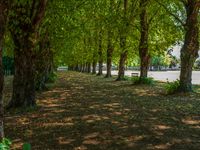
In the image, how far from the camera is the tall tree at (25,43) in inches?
641

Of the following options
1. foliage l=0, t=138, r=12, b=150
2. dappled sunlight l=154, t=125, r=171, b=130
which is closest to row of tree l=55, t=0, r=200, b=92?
dappled sunlight l=154, t=125, r=171, b=130

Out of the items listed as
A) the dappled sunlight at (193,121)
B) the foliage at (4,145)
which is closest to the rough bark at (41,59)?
the dappled sunlight at (193,121)

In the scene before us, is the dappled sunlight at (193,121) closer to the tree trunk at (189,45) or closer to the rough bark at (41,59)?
the tree trunk at (189,45)

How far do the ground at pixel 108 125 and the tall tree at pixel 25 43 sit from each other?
2.64 feet

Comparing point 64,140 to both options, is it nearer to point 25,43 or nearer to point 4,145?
point 4,145

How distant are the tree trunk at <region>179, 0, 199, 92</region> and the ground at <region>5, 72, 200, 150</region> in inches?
137

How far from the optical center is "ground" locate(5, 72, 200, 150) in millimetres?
10758

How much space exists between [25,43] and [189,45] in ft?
31.6

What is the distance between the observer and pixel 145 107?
17875mm

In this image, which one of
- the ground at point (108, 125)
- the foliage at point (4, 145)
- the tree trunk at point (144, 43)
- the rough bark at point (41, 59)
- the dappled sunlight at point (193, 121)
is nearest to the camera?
the foliage at point (4, 145)

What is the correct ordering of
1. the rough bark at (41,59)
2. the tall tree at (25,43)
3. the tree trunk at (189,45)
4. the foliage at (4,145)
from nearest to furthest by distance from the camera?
the foliage at (4,145), the tall tree at (25,43), the tree trunk at (189,45), the rough bark at (41,59)

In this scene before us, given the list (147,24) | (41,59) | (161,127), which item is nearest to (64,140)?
(161,127)

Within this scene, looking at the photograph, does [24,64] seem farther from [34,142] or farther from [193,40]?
[193,40]

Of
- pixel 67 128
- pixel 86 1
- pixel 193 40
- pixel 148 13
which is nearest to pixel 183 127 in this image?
pixel 67 128
